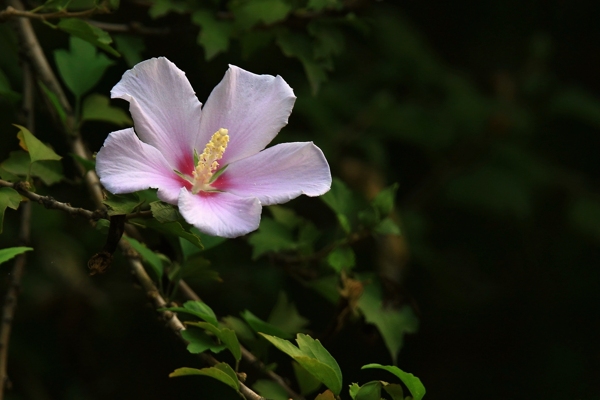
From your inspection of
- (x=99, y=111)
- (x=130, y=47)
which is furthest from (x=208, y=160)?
(x=130, y=47)

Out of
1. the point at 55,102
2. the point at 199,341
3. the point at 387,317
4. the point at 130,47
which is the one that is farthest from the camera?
the point at 130,47

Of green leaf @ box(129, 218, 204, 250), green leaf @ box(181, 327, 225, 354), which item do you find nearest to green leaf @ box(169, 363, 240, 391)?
green leaf @ box(181, 327, 225, 354)

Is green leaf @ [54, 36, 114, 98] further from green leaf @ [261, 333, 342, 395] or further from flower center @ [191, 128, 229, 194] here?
green leaf @ [261, 333, 342, 395]

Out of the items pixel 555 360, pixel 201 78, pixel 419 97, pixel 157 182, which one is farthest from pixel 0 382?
pixel 555 360

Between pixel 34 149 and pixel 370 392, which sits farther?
pixel 34 149

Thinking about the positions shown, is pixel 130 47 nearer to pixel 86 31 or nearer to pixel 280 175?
pixel 86 31

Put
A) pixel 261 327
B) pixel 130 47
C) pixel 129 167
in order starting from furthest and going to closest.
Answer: pixel 130 47 < pixel 261 327 < pixel 129 167

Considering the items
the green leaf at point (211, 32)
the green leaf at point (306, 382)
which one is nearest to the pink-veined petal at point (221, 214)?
the green leaf at point (306, 382)

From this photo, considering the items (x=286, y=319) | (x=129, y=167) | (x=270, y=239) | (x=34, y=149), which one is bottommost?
(x=286, y=319)
